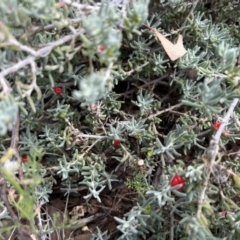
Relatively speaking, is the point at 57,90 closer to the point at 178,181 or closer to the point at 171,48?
the point at 171,48

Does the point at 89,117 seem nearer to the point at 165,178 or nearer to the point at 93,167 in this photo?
the point at 93,167

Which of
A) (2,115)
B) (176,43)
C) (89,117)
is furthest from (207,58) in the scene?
(2,115)

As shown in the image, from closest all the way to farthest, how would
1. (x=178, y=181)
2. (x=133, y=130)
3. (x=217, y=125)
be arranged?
(x=178, y=181) → (x=217, y=125) → (x=133, y=130)

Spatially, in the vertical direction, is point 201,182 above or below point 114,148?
above

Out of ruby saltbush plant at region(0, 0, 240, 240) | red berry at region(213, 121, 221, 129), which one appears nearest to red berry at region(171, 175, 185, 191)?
ruby saltbush plant at region(0, 0, 240, 240)

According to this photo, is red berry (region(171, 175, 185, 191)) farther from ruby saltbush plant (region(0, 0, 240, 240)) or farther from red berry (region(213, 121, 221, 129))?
red berry (region(213, 121, 221, 129))

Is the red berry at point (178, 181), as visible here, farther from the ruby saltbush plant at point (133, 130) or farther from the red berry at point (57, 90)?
the red berry at point (57, 90)

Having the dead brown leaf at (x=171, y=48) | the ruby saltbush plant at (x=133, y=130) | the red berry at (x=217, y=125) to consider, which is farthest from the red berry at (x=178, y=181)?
the dead brown leaf at (x=171, y=48)

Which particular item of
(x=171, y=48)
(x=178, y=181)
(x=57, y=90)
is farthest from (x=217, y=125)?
(x=57, y=90)
